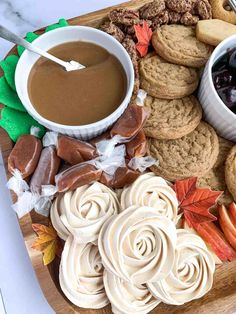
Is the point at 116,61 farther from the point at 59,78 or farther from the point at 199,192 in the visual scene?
the point at 199,192

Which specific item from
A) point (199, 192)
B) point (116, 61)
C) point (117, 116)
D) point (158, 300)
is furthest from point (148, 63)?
point (158, 300)

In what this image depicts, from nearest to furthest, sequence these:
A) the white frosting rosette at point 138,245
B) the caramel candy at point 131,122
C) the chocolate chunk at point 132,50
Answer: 1. the white frosting rosette at point 138,245
2. the caramel candy at point 131,122
3. the chocolate chunk at point 132,50

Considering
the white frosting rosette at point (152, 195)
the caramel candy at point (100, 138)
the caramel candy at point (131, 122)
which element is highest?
the caramel candy at point (131, 122)

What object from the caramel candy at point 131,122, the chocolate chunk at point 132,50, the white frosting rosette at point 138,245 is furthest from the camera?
the chocolate chunk at point 132,50

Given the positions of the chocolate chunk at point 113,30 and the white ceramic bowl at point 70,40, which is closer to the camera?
the white ceramic bowl at point 70,40

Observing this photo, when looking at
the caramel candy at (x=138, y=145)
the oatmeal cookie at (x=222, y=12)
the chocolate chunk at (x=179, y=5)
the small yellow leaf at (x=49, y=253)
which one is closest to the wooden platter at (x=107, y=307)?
the small yellow leaf at (x=49, y=253)

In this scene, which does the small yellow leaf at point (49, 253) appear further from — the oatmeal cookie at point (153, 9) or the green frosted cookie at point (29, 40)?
the oatmeal cookie at point (153, 9)
